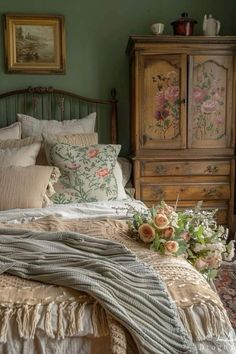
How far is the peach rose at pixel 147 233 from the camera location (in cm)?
149

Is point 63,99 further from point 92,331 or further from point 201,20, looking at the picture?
point 92,331

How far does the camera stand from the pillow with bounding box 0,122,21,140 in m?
2.82

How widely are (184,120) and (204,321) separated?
6.79 ft

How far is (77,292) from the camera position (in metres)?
1.12

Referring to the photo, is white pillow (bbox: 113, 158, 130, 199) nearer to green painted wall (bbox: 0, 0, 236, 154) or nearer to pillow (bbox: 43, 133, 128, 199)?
pillow (bbox: 43, 133, 128, 199)

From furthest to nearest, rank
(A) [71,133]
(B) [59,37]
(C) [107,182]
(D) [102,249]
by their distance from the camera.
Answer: (B) [59,37] < (A) [71,133] < (C) [107,182] < (D) [102,249]

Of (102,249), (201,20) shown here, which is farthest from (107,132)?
(102,249)

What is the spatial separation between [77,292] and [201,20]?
2.90 metres

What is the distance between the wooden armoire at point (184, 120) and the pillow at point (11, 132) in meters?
0.92

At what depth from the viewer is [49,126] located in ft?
9.72

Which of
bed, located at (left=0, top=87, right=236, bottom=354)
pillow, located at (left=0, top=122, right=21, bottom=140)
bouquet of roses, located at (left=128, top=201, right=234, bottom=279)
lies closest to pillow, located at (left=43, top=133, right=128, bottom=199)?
pillow, located at (left=0, top=122, right=21, bottom=140)

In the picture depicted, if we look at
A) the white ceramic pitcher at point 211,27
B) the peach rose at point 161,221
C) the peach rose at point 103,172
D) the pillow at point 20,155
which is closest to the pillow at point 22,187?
the pillow at point 20,155

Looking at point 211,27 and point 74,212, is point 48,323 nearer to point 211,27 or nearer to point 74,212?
point 74,212

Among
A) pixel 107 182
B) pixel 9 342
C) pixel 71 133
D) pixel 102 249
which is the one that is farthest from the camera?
pixel 71 133
